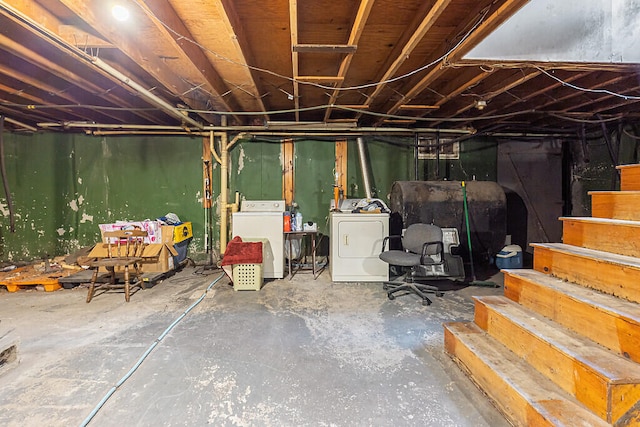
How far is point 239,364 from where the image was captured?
198 centimetres

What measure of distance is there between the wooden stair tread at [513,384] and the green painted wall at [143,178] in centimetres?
318

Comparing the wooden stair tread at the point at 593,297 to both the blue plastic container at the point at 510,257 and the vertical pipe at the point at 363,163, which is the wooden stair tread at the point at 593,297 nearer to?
the blue plastic container at the point at 510,257

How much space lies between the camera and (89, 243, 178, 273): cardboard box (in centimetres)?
388

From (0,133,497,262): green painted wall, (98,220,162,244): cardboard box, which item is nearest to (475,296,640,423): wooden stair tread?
(0,133,497,262): green painted wall

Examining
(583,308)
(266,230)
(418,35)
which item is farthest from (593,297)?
(266,230)

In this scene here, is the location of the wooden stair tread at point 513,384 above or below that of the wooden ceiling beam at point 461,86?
below

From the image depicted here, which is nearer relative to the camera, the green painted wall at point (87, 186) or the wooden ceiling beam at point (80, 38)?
the wooden ceiling beam at point (80, 38)

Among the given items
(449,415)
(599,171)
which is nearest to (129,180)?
(449,415)

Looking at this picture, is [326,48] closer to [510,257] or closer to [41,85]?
[41,85]

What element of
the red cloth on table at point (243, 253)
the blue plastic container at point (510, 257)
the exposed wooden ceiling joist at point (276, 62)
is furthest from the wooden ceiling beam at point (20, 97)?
the blue plastic container at point (510, 257)

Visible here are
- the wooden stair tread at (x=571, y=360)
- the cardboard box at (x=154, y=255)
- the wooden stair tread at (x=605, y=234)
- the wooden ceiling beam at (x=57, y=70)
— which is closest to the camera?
the wooden stair tread at (x=571, y=360)

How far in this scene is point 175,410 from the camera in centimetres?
156

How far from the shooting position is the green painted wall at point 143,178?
4590mm

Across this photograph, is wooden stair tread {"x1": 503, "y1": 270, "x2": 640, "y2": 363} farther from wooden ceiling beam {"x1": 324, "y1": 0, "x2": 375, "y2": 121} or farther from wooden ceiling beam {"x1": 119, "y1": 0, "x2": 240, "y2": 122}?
wooden ceiling beam {"x1": 119, "y1": 0, "x2": 240, "y2": 122}
